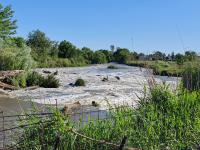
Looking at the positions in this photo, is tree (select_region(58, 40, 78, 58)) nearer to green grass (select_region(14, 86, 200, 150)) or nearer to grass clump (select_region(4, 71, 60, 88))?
grass clump (select_region(4, 71, 60, 88))

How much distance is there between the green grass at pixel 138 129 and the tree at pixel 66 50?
83.3m

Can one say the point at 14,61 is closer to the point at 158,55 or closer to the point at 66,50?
the point at 158,55

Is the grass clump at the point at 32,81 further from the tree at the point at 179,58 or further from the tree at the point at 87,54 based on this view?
the tree at the point at 87,54

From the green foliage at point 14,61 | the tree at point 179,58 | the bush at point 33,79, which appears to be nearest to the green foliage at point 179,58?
the tree at point 179,58

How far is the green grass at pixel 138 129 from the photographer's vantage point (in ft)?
18.6

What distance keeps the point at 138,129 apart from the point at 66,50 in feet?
288

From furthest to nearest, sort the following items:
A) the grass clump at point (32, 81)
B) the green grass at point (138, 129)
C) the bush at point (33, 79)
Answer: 1. the bush at point (33, 79)
2. the grass clump at point (32, 81)
3. the green grass at point (138, 129)

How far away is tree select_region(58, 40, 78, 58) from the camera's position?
91.4m

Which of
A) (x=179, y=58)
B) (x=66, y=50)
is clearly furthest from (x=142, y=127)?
(x=66, y=50)

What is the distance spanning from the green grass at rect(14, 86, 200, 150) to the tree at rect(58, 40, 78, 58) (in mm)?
83270

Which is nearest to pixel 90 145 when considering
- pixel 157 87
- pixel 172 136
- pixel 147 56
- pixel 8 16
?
pixel 172 136

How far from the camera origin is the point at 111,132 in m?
5.95

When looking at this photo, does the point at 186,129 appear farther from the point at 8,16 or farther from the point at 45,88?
the point at 8,16

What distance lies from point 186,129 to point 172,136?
299 millimetres
